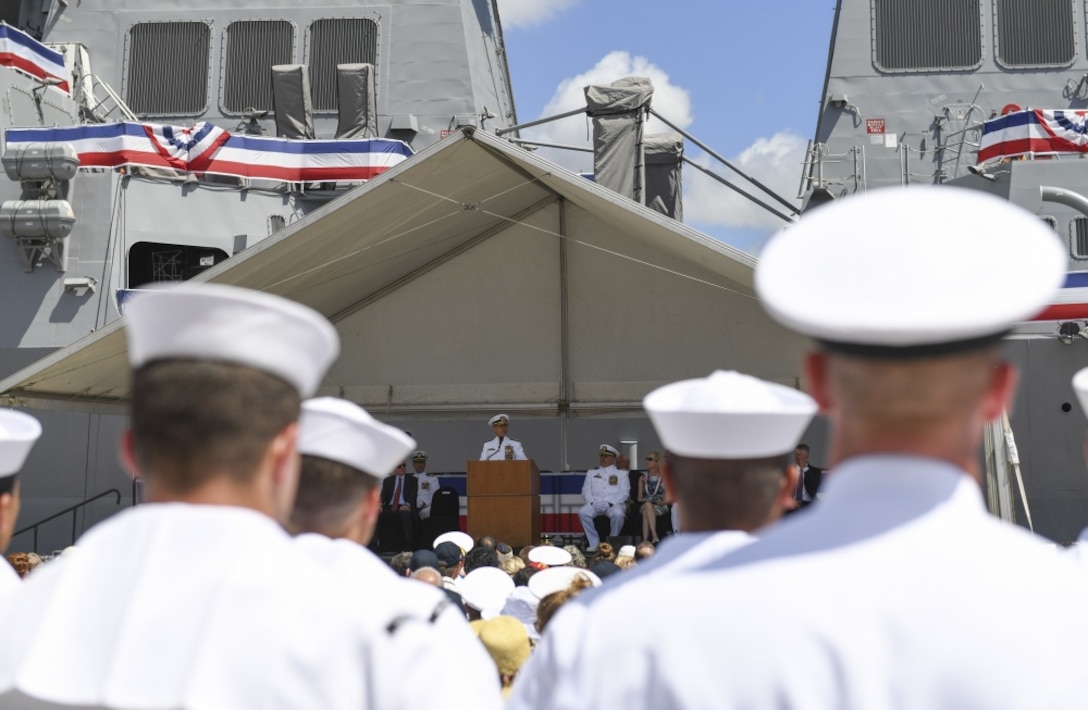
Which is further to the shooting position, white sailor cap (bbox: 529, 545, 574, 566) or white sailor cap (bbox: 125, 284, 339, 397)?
white sailor cap (bbox: 529, 545, 574, 566)

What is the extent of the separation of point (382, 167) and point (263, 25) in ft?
13.3

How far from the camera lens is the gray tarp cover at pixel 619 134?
40.5 ft

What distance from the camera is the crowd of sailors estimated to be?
1.28 meters

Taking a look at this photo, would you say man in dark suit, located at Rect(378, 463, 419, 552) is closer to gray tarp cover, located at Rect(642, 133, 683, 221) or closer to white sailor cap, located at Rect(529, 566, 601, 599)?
gray tarp cover, located at Rect(642, 133, 683, 221)

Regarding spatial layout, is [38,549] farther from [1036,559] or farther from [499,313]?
[1036,559]

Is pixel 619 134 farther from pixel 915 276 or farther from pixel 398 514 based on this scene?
pixel 915 276

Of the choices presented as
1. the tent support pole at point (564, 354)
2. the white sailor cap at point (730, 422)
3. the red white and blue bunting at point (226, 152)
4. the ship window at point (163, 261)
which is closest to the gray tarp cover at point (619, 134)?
the tent support pole at point (564, 354)

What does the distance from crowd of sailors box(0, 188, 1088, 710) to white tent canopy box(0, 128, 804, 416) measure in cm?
1086

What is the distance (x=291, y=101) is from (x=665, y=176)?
19.5 feet

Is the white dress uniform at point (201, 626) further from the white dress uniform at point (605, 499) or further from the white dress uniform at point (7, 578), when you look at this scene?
the white dress uniform at point (605, 499)

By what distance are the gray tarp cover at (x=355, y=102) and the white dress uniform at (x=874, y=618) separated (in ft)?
54.1

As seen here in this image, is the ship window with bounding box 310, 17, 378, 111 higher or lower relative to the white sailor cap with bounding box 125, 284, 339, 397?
higher

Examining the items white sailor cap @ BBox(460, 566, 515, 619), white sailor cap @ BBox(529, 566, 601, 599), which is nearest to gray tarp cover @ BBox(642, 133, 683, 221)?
white sailor cap @ BBox(460, 566, 515, 619)

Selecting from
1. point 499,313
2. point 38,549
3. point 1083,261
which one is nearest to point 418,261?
point 499,313
